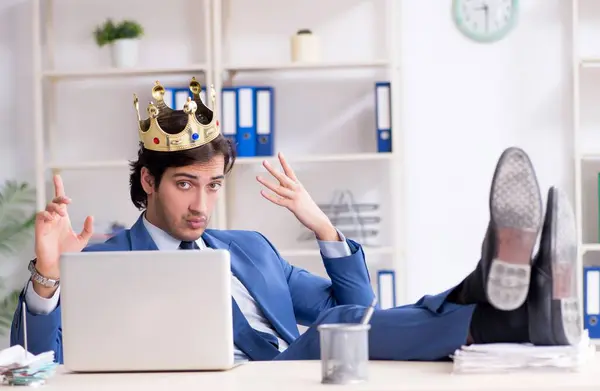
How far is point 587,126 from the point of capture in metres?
4.04

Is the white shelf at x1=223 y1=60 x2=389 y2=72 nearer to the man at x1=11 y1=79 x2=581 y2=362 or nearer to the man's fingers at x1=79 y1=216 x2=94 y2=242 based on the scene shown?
the man at x1=11 y1=79 x2=581 y2=362

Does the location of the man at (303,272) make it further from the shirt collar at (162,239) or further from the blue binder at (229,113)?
the blue binder at (229,113)

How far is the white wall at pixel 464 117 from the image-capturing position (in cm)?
405

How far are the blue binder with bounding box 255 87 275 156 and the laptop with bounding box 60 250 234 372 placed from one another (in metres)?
2.26

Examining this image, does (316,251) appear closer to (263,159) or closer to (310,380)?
(263,159)

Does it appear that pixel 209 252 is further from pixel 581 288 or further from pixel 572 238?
pixel 581 288

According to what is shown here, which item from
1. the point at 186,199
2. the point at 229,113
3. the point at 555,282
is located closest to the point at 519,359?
the point at 555,282

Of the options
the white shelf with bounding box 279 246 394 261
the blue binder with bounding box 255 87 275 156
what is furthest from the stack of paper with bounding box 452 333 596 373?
the blue binder with bounding box 255 87 275 156

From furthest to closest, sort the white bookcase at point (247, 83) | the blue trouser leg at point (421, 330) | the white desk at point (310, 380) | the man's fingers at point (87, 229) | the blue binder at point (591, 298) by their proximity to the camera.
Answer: the white bookcase at point (247, 83), the blue binder at point (591, 298), the man's fingers at point (87, 229), the blue trouser leg at point (421, 330), the white desk at point (310, 380)

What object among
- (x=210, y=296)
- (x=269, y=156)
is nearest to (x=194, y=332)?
(x=210, y=296)

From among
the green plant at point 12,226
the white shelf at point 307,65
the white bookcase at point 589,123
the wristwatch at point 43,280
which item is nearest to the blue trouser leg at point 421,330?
the wristwatch at point 43,280

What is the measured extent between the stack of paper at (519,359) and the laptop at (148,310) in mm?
407

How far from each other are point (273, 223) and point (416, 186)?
2.05 ft

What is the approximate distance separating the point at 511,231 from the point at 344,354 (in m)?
0.33
